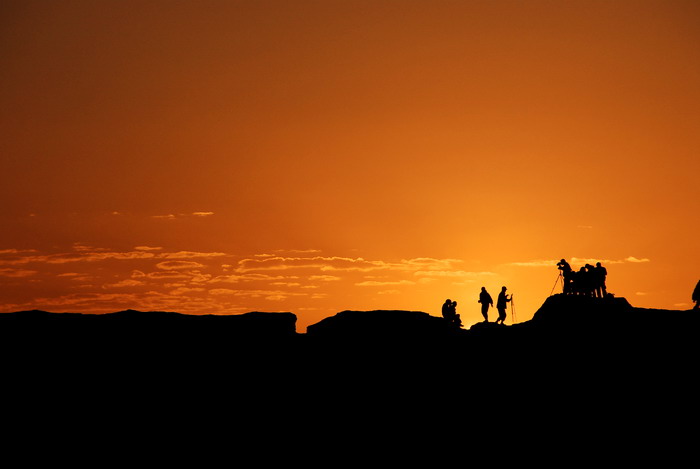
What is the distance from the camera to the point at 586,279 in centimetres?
4469

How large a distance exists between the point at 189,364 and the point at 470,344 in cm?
1418

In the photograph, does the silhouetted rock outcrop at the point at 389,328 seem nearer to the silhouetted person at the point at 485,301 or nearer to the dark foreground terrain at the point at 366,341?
the dark foreground terrain at the point at 366,341

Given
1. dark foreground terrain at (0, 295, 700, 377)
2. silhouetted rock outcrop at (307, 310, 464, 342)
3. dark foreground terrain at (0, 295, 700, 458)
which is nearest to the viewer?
dark foreground terrain at (0, 295, 700, 458)

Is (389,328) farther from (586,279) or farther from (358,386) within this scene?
(586,279)

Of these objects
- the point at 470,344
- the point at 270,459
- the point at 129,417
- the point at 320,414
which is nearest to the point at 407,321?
the point at 470,344

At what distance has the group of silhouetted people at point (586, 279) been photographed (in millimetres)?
44500

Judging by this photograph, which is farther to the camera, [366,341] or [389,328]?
[389,328]

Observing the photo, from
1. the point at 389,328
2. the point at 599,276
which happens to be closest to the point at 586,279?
the point at 599,276

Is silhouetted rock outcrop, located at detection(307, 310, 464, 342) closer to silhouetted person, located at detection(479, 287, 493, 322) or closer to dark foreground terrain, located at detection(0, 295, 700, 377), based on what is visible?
dark foreground terrain, located at detection(0, 295, 700, 377)

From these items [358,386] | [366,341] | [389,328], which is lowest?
[358,386]

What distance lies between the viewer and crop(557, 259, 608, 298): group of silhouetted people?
44.5m

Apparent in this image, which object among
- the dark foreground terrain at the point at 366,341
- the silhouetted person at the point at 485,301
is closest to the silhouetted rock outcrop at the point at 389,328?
the dark foreground terrain at the point at 366,341

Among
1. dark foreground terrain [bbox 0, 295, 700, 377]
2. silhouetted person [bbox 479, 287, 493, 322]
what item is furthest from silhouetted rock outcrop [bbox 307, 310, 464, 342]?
silhouetted person [bbox 479, 287, 493, 322]

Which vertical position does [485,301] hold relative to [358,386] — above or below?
above
